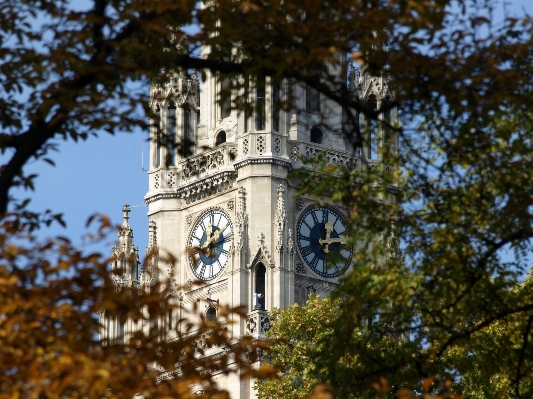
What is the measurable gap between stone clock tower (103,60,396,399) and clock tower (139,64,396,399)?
5 cm

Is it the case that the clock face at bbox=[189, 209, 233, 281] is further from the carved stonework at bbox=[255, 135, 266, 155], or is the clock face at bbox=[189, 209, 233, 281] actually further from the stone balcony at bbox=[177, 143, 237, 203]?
the carved stonework at bbox=[255, 135, 266, 155]

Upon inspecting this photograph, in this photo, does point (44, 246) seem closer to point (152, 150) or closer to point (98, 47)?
point (98, 47)

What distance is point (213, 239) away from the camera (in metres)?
81.0

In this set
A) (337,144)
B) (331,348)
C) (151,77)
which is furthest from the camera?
(337,144)

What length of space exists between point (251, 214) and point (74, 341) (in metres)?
63.8

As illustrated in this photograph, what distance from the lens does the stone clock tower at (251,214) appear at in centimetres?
7794

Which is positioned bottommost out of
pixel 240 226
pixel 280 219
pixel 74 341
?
pixel 74 341

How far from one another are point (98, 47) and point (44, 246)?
277 cm

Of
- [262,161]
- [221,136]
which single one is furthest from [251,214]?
[221,136]

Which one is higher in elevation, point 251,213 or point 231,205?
point 231,205

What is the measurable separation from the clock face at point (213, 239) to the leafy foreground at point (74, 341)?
206ft

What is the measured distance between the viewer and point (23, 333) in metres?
15.0

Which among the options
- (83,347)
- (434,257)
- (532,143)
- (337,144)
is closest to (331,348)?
(434,257)

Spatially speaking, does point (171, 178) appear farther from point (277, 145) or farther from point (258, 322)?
point (258, 322)
